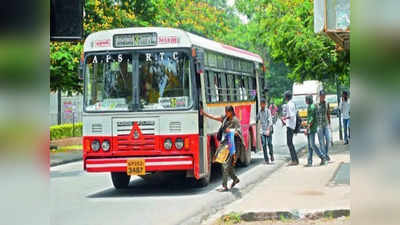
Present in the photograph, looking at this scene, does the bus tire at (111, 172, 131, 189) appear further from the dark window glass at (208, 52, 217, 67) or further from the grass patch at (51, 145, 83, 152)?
the grass patch at (51, 145, 83, 152)

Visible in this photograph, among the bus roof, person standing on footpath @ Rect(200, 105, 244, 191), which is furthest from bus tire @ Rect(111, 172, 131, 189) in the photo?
the bus roof

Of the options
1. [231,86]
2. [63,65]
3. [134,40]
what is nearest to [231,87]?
[231,86]

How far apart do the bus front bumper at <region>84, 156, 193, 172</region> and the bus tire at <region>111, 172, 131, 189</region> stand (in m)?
1.38

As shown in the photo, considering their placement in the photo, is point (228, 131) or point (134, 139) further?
point (228, 131)

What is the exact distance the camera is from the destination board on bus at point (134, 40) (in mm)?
13172

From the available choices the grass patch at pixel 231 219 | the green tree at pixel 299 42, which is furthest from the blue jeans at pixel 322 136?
the grass patch at pixel 231 219

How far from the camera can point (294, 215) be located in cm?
948

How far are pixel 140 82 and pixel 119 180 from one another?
2.54 m

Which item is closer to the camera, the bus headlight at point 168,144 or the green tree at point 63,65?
the bus headlight at point 168,144

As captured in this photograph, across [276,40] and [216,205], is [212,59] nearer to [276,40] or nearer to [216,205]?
[216,205]

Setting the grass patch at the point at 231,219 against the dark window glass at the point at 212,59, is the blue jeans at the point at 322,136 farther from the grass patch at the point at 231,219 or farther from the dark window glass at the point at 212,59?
the grass patch at the point at 231,219

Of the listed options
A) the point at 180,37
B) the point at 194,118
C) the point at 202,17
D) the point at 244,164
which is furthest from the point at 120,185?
the point at 202,17
